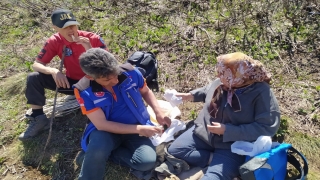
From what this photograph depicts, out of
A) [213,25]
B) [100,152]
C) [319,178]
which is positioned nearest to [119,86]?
[100,152]

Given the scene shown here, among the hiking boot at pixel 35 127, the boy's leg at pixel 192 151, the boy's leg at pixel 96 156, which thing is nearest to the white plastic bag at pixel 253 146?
the boy's leg at pixel 192 151

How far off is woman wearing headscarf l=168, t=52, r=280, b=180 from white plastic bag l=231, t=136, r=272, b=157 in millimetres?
45

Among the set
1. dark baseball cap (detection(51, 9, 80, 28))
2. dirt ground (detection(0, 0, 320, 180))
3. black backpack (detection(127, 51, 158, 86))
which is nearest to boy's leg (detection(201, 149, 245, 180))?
dirt ground (detection(0, 0, 320, 180))

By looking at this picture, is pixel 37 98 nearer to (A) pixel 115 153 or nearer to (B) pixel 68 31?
(B) pixel 68 31

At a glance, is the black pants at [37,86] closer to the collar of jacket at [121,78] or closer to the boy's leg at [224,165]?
the collar of jacket at [121,78]

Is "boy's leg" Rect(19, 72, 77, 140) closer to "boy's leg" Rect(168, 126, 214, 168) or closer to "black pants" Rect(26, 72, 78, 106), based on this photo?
"black pants" Rect(26, 72, 78, 106)

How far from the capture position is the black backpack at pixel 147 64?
167 inches

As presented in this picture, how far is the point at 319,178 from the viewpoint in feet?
9.73

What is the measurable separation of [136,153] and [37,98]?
Result: 1.43 m

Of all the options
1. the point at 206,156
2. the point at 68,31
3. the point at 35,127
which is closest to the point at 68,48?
the point at 68,31

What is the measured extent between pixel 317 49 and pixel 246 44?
95 centimetres

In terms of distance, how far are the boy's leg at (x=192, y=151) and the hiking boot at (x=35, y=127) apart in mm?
1602

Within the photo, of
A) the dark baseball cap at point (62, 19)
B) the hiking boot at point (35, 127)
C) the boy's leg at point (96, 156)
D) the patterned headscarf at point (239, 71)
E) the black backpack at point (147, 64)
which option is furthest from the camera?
the black backpack at point (147, 64)

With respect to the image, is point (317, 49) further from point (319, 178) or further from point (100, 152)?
point (100, 152)
